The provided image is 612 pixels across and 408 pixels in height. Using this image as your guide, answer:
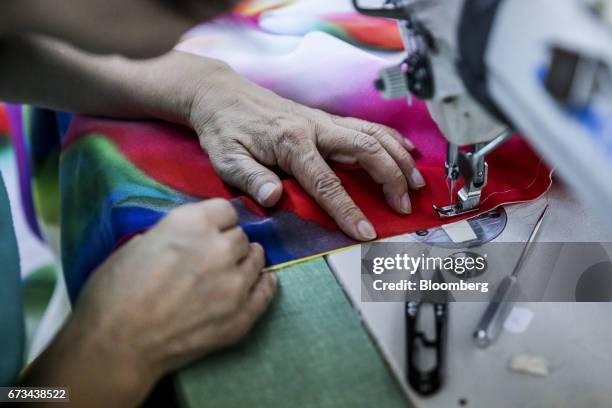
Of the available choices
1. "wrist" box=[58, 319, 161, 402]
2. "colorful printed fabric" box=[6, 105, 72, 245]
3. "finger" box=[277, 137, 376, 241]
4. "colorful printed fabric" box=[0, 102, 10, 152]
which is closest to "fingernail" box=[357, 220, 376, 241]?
"finger" box=[277, 137, 376, 241]

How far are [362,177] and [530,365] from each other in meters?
0.38

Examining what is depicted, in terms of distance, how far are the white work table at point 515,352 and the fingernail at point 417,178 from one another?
0.62 feet

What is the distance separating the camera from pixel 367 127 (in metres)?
1.01

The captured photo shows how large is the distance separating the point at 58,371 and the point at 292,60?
2.29 ft

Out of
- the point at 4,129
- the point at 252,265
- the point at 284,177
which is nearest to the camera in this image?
the point at 252,265

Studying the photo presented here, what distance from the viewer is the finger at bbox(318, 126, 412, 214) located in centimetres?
90

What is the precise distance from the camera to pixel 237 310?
2.35 ft

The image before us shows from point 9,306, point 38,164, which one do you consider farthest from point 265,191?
point 38,164

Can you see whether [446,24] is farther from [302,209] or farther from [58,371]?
[58,371]

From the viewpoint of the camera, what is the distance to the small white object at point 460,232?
85 cm

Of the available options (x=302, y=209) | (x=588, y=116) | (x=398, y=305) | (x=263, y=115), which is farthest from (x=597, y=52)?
(x=263, y=115)

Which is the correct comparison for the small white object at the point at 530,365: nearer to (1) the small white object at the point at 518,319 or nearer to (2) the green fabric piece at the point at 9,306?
(1) the small white object at the point at 518,319

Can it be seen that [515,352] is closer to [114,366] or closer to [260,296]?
[260,296]

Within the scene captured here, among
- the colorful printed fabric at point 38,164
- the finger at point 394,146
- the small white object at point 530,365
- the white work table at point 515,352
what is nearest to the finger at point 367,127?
the finger at point 394,146
